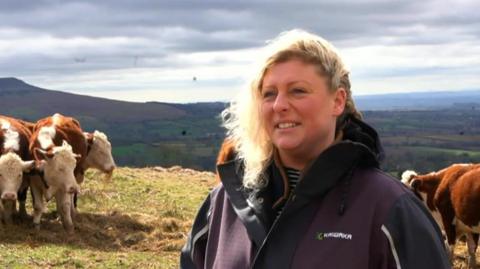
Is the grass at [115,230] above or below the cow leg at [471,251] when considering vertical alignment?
above

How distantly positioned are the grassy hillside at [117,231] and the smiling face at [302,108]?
8226 mm

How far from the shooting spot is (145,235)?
1487cm

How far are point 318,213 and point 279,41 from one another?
918 mm

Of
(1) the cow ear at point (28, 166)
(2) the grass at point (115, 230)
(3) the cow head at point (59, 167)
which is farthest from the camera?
(3) the cow head at point (59, 167)

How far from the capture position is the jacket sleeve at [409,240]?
3.11 meters

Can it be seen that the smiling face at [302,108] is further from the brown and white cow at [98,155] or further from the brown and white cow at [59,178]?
the brown and white cow at [98,155]

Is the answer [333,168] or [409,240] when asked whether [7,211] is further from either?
[409,240]

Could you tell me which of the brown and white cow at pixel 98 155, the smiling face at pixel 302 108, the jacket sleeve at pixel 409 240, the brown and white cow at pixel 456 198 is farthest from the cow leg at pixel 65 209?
the jacket sleeve at pixel 409 240

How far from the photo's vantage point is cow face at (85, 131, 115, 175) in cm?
1916

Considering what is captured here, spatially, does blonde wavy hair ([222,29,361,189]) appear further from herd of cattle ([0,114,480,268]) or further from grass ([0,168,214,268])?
herd of cattle ([0,114,480,268])

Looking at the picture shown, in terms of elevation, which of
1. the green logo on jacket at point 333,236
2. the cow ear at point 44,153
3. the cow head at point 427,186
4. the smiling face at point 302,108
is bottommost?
the cow head at point 427,186

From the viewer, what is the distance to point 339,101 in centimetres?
354

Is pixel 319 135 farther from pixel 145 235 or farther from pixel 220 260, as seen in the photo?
pixel 145 235

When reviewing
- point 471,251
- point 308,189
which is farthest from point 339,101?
point 471,251
